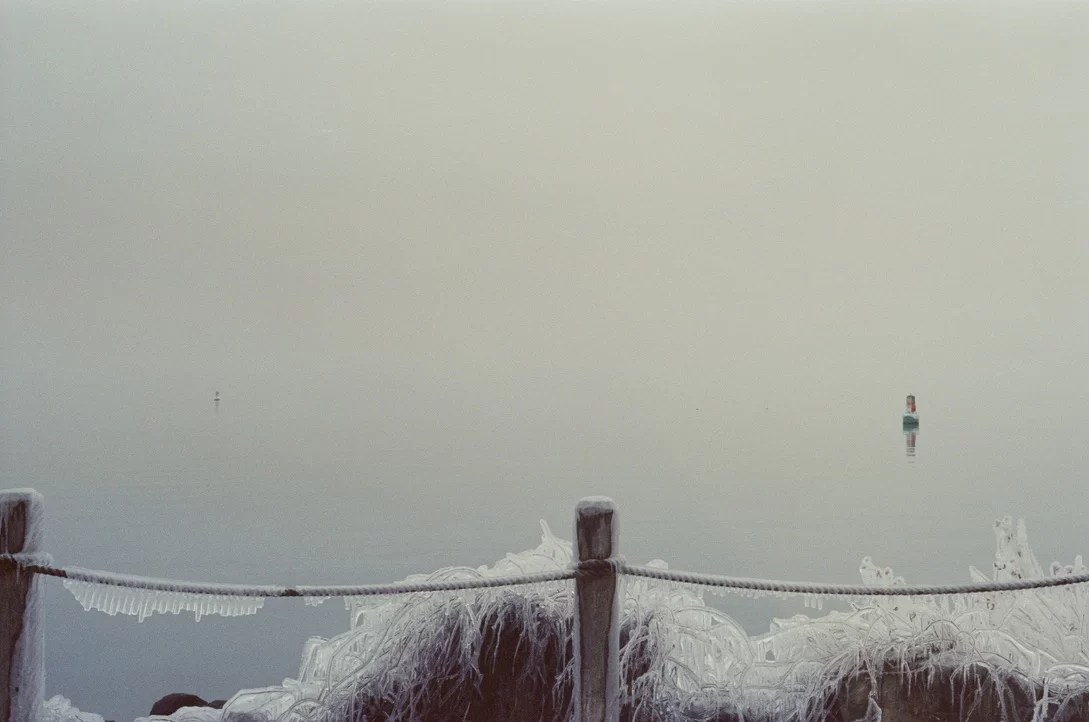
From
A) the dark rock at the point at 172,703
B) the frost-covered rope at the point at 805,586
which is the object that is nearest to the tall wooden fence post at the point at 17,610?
the dark rock at the point at 172,703

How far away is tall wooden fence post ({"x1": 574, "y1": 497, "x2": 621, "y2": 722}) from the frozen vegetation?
0.10 metres

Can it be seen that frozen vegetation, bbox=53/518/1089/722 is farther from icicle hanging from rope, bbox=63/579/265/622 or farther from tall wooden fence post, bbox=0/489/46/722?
tall wooden fence post, bbox=0/489/46/722

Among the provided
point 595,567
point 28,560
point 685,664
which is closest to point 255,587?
point 28,560

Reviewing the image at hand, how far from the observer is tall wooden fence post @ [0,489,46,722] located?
2.35 meters

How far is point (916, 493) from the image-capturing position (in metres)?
24.6

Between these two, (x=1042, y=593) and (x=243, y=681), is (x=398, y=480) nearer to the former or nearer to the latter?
(x=243, y=681)

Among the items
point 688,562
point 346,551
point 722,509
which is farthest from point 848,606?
point 722,509

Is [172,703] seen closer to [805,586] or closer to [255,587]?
[255,587]

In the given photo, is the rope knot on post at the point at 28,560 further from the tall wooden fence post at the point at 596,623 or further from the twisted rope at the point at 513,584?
the tall wooden fence post at the point at 596,623

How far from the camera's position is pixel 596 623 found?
238cm

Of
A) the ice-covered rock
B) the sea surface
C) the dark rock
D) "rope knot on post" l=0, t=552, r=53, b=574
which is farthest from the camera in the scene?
the sea surface

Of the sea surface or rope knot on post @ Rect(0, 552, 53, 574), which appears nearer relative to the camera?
rope knot on post @ Rect(0, 552, 53, 574)

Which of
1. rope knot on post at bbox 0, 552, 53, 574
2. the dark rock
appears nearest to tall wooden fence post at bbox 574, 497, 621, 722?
rope knot on post at bbox 0, 552, 53, 574

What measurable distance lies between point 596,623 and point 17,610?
141cm
